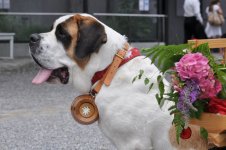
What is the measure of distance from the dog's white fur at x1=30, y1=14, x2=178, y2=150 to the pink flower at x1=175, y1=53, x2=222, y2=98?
48 cm

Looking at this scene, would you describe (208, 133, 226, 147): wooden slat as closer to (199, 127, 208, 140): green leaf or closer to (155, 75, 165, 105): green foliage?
(199, 127, 208, 140): green leaf

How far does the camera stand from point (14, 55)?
52.5ft

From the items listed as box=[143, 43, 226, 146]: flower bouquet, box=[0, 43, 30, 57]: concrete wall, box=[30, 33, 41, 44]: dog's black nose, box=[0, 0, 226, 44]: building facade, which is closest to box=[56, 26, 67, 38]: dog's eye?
box=[30, 33, 41, 44]: dog's black nose

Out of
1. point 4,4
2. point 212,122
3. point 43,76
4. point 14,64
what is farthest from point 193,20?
point 212,122

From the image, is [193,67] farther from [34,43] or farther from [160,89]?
[34,43]

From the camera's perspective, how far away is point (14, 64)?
14125 mm

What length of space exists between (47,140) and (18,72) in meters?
7.11

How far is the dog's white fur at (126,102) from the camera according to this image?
353cm

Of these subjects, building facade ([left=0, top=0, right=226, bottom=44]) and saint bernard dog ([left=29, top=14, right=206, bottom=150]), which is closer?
saint bernard dog ([left=29, top=14, right=206, bottom=150])

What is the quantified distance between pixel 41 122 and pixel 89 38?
4556 millimetres

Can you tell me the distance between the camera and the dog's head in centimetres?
358

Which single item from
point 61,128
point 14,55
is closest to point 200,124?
point 61,128

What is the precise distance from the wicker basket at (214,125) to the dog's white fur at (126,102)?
1.19 feet

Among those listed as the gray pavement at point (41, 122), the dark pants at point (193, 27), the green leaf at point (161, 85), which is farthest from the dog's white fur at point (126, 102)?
the dark pants at point (193, 27)
